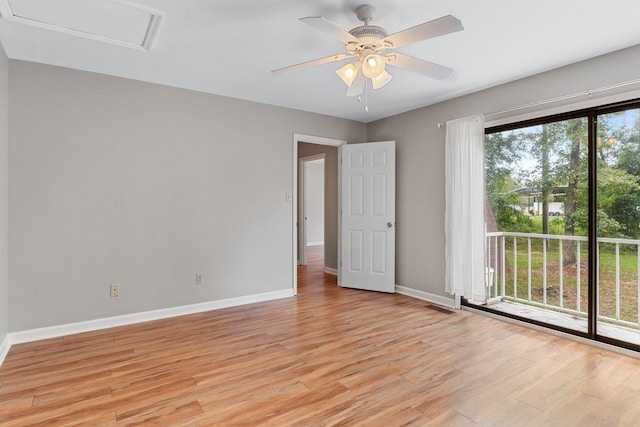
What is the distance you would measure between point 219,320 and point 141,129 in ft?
6.96

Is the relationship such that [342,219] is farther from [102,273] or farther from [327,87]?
[102,273]

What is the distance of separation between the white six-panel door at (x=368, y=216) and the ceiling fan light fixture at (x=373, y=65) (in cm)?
241

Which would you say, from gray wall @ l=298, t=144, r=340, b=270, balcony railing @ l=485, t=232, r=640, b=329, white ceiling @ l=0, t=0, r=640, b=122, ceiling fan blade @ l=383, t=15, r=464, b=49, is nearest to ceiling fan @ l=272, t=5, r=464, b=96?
ceiling fan blade @ l=383, t=15, r=464, b=49

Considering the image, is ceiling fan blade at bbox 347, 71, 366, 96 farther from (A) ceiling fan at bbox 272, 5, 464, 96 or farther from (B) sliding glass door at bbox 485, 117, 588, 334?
(B) sliding glass door at bbox 485, 117, 588, 334

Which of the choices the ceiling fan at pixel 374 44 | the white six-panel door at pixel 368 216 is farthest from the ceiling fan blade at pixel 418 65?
the white six-panel door at pixel 368 216

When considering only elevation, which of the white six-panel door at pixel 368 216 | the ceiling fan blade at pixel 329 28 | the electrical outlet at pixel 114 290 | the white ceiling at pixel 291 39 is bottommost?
the electrical outlet at pixel 114 290

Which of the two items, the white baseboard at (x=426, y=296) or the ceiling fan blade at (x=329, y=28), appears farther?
the white baseboard at (x=426, y=296)

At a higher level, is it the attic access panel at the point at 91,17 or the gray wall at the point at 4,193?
the attic access panel at the point at 91,17

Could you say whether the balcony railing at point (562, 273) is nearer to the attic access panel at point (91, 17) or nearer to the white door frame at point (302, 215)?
→ the white door frame at point (302, 215)

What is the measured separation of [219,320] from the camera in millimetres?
3594

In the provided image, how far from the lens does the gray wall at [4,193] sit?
Result: 2732 mm

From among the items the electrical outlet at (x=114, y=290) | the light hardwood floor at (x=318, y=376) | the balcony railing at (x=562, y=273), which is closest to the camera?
the light hardwood floor at (x=318, y=376)

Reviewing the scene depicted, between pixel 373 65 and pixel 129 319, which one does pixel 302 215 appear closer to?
pixel 129 319

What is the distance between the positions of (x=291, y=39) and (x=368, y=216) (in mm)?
2774
